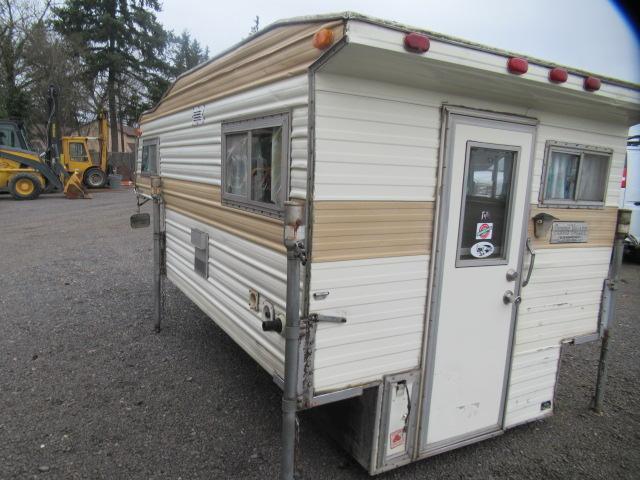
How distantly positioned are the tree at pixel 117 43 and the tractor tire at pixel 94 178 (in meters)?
9.23

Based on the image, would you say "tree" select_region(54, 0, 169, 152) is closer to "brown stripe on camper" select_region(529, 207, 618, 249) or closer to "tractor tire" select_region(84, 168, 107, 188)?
"tractor tire" select_region(84, 168, 107, 188)

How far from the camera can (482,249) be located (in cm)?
278

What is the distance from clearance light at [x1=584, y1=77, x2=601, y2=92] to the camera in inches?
101

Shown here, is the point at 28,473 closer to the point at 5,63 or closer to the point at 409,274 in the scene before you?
the point at 409,274

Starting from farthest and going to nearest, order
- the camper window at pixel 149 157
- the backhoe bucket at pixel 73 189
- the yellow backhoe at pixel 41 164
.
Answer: the backhoe bucket at pixel 73 189, the yellow backhoe at pixel 41 164, the camper window at pixel 149 157

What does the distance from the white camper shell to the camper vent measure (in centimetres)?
32

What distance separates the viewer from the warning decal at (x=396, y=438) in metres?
2.66

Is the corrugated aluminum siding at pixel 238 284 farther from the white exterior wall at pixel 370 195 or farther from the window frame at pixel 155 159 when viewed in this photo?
the window frame at pixel 155 159

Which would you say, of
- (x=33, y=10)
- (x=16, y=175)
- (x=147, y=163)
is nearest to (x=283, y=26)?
(x=147, y=163)

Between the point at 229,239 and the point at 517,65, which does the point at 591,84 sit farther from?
the point at 229,239

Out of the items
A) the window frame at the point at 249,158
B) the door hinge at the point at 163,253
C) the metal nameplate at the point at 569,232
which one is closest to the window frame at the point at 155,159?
the door hinge at the point at 163,253

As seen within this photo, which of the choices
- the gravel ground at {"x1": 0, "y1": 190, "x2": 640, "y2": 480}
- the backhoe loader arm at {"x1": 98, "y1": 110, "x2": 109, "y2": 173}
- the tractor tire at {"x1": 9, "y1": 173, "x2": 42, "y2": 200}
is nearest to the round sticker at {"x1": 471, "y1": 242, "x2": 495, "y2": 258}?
the gravel ground at {"x1": 0, "y1": 190, "x2": 640, "y2": 480}

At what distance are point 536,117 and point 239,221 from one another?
1982mm

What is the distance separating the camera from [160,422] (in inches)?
131
